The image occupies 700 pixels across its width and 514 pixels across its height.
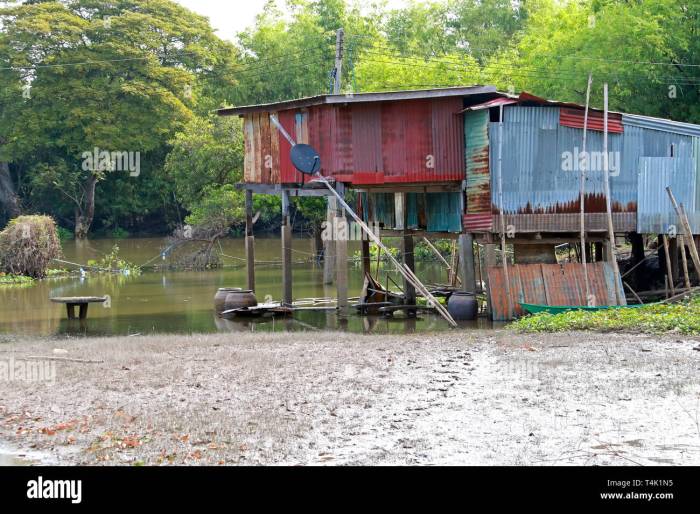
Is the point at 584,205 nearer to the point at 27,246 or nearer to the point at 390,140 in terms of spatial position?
the point at 390,140

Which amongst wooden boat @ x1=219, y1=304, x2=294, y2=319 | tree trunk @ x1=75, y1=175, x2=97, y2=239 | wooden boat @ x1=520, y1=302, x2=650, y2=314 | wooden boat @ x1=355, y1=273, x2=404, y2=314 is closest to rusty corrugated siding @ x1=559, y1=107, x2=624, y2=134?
wooden boat @ x1=520, y1=302, x2=650, y2=314

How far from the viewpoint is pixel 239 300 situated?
27.7 metres

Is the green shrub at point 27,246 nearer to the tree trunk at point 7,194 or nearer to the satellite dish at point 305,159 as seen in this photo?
the satellite dish at point 305,159

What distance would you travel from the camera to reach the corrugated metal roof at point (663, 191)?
24969 mm

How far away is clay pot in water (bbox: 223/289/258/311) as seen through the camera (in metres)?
27.7

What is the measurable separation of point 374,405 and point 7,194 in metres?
52.6

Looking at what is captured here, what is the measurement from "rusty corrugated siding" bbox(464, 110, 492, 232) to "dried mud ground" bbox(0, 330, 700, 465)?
7.45 m

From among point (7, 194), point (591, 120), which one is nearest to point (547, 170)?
point (591, 120)

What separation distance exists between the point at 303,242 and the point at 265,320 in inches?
1218

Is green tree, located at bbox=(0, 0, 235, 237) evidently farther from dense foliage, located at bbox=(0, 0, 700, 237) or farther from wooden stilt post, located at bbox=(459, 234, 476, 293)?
wooden stilt post, located at bbox=(459, 234, 476, 293)

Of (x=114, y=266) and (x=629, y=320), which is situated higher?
(x=114, y=266)

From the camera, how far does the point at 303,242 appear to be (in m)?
57.6
